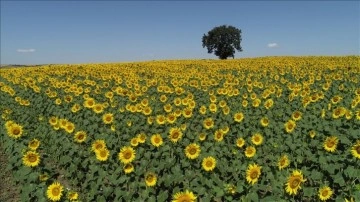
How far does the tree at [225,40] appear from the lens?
80312 millimetres

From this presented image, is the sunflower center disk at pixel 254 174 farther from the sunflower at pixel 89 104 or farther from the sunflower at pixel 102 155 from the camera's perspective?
the sunflower at pixel 89 104

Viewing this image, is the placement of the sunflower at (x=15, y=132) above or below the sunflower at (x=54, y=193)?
above

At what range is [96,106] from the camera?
12172 mm

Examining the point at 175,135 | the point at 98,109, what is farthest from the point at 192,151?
the point at 98,109

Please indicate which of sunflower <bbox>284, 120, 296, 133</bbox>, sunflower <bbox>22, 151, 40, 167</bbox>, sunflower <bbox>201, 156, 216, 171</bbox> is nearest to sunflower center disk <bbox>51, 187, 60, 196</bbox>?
sunflower <bbox>22, 151, 40, 167</bbox>

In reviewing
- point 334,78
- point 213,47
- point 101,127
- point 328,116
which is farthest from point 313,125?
point 213,47

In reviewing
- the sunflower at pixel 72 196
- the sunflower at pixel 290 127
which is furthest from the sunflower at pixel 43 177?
the sunflower at pixel 290 127

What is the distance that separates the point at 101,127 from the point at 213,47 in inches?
2813

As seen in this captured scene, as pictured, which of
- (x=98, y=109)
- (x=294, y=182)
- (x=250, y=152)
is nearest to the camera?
(x=294, y=182)

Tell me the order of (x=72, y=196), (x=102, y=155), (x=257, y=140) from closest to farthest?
(x=72, y=196) → (x=102, y=155) → (x=257, y=140)

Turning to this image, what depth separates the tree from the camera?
263 ft

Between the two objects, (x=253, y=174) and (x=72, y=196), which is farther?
(x=253, y=174)

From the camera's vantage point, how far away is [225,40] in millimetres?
80625

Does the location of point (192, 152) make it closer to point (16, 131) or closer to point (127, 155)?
point (127, 155)
